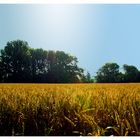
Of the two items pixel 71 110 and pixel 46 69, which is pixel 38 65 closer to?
pixel 46 69

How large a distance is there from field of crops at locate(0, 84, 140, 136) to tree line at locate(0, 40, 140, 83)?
66 mm

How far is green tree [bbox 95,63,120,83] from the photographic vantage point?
239 centimetres

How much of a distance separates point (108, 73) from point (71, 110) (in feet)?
1.42

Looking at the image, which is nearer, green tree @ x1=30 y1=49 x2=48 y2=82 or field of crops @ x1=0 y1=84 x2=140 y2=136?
field of crops @ x1=0 y1=84 x2=140 y2=136

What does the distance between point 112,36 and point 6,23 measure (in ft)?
2.70

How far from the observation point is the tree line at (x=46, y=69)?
7.88ft

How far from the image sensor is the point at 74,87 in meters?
2.39

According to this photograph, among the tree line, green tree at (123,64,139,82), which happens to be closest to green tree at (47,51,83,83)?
the tree line

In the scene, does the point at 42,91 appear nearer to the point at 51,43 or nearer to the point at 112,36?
the point at 51,43

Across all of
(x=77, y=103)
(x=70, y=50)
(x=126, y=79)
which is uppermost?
(x=70, y=50)

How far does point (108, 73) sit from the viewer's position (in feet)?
7.91

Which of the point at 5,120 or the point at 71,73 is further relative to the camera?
the point at 71,73

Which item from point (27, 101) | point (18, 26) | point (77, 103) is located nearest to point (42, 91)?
point (27, 101)

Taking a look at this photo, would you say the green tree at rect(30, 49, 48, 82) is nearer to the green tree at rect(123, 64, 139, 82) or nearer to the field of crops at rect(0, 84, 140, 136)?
the field of crops at rect(0, 84, 140, 136)
